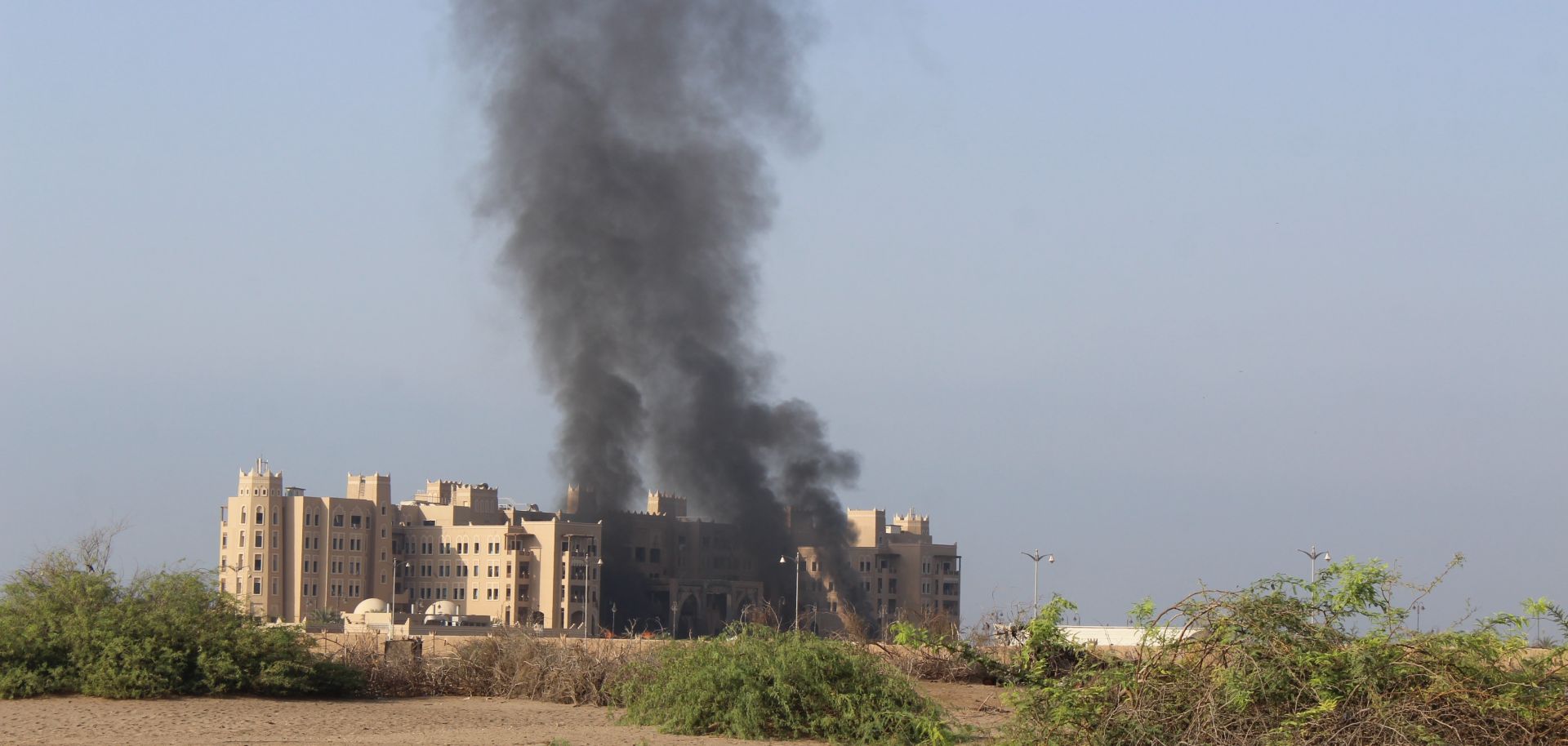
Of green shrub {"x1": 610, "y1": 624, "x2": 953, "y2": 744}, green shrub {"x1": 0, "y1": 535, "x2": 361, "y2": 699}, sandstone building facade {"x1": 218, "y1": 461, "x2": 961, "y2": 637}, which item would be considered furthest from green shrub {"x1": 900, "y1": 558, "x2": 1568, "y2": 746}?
sandstone building facade {"x1": 218, "y1": 461, "x2": 961, "y2": 637}

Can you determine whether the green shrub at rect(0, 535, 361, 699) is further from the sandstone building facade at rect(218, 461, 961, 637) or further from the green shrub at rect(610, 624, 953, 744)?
the sandstone building facade at rect(218, 461, 961, 637)

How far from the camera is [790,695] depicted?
2486 centimetres

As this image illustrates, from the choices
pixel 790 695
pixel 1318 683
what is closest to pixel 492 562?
pixel 790 695

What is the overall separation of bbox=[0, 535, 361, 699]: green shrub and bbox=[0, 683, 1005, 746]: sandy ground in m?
0.40

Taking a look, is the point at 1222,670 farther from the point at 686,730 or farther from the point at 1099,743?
the point at 686,730

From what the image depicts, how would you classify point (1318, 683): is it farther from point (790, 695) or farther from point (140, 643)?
point (140, 643)

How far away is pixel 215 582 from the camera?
32.6 meters

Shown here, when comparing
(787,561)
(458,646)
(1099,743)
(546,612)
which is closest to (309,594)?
(546,612)

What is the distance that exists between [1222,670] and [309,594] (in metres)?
118

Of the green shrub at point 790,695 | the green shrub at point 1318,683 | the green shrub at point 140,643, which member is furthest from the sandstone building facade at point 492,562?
the green shrub at point 1318,683

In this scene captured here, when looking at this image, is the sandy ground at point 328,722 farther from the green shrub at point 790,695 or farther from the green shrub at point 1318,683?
the green shrub at point 1318,683

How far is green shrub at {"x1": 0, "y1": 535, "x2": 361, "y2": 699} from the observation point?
29.6m

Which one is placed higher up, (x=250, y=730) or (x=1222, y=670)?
(x=1222, y=670)

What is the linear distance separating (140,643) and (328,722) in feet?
14.3
